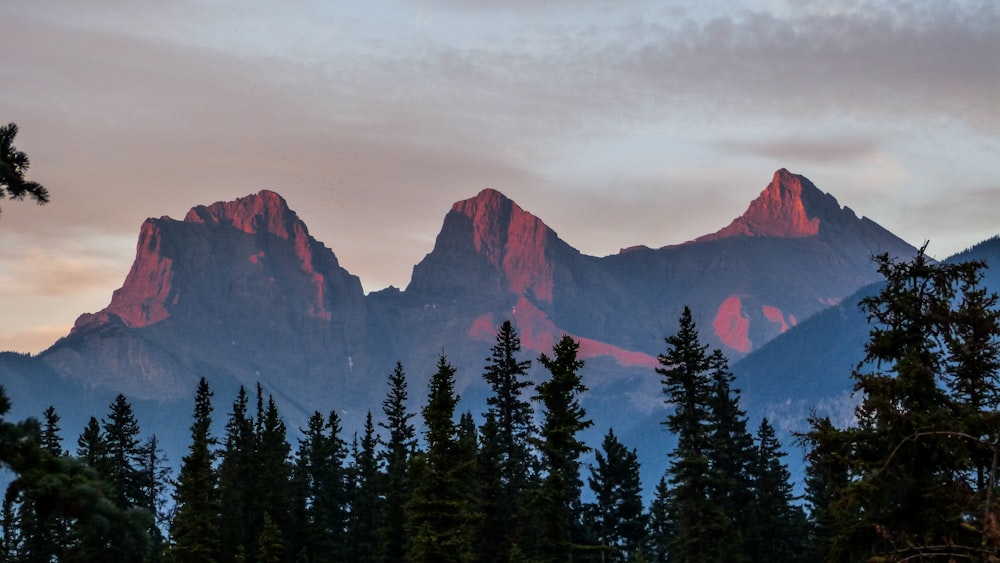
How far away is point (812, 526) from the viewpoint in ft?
243

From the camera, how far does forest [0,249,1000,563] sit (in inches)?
690

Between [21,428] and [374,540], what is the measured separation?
6856 cm

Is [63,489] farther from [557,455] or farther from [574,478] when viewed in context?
[574,478]

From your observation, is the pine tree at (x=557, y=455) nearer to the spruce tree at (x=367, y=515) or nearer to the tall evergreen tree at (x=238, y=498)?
the tall evergreen tree at (x=238, y=498)

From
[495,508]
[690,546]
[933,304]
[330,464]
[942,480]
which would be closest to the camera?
[942,480]

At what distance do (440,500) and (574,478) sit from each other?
1912 centimetres

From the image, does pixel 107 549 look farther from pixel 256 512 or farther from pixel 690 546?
pixel 690 546

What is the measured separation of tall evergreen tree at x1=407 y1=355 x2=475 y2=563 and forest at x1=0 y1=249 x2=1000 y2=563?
9 cm

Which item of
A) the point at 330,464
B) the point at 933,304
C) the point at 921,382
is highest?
the point at 330,464

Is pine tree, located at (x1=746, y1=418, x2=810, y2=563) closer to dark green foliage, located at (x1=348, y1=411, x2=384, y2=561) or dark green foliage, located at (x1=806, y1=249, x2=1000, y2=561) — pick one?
dark green foliage, located at (x1=348, y1=411, x2=384, y2=561)

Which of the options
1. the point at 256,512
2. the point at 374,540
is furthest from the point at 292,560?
the point at 374,540

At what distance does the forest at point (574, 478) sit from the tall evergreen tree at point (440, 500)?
9cm

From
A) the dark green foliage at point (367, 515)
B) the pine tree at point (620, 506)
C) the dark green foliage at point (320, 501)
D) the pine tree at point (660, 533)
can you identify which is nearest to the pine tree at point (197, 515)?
the dark green foliage at point (320, 501)

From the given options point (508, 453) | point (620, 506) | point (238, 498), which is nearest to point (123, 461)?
point (238, 498)
